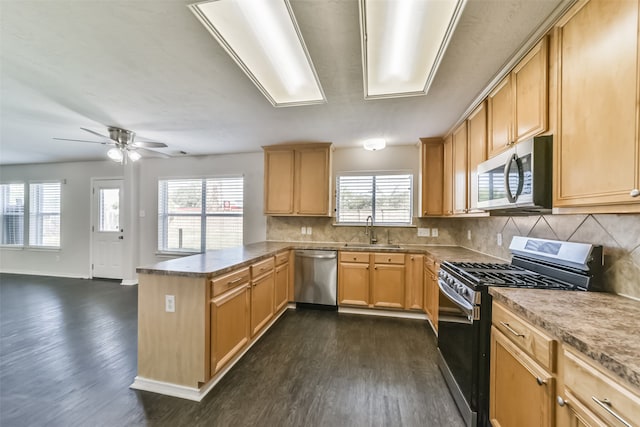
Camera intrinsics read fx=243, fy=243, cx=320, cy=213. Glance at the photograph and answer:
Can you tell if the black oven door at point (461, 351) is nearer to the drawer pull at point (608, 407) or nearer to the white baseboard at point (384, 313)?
the drawer pull at point (608, 407)

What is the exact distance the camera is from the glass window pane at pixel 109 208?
5113 mm

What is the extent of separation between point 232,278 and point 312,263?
158 cm

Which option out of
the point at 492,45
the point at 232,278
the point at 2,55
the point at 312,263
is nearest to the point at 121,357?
the point at 232,278

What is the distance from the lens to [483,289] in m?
1.45

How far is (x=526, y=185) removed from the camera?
4.73ft

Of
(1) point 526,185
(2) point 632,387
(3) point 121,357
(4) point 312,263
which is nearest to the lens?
(2) point 632,387

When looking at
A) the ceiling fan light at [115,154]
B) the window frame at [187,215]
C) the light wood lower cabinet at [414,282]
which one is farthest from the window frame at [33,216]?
the light wood lower cabinet at [414,282]

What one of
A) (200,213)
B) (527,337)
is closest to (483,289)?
(527,337)

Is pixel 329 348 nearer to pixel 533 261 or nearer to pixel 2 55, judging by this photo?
pixel 533 261

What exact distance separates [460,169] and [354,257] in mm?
1686

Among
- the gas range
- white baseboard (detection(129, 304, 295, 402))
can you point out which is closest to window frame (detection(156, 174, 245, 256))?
white baseboard (detection(129, 304, 295, 402))

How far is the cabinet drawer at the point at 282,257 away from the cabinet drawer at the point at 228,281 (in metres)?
0.81

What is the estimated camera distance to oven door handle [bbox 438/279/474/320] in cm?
153

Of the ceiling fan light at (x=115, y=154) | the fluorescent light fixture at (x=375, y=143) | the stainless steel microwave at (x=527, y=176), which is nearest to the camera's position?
the stainless steel microwave at (x=527, y=176)
